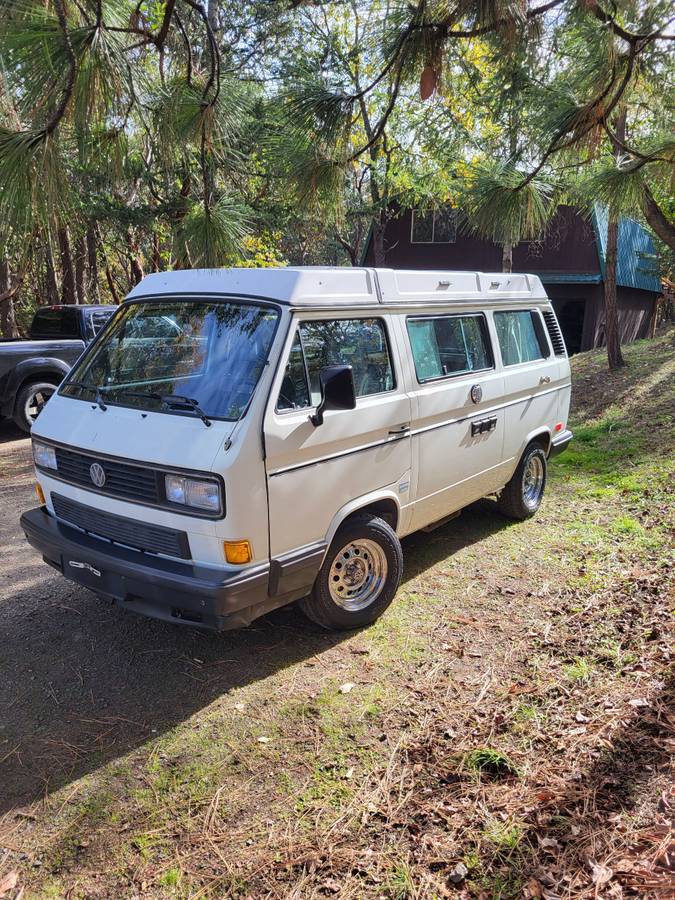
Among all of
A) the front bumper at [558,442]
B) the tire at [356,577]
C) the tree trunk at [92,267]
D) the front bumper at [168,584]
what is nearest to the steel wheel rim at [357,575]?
the tire at [356,577]

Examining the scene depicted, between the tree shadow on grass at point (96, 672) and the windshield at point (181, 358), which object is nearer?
the tree shadow on grass at point (96, 672)

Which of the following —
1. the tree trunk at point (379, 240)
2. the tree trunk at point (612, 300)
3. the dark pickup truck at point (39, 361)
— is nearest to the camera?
the dark pickup truck at point (39, 361)

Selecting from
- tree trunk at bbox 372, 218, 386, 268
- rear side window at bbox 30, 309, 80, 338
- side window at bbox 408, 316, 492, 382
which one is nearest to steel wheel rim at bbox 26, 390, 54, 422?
rear side window at bbox 30, 309, 80, 338

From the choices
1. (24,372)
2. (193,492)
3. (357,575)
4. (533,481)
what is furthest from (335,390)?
(24,372)

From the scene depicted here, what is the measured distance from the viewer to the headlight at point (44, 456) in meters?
3.92

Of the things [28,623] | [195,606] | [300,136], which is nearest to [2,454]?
[28,623]

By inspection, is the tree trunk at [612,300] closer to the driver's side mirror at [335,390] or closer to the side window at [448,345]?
the side window at [448,345]

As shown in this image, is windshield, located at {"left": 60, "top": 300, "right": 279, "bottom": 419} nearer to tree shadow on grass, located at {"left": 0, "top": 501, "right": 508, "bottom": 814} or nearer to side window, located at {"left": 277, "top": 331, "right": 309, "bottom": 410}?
side window, located at {"left": 277, "top": 331, "right": 309, "bottom": 410}

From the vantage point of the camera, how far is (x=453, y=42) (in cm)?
463

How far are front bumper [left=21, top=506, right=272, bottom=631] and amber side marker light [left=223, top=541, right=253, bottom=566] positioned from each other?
51 millimetres

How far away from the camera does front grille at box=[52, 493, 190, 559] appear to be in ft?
10.8

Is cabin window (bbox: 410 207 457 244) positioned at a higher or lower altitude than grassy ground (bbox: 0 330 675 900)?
higher

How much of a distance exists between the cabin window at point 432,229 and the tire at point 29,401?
47.8 feet

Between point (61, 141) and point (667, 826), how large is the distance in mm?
4601
